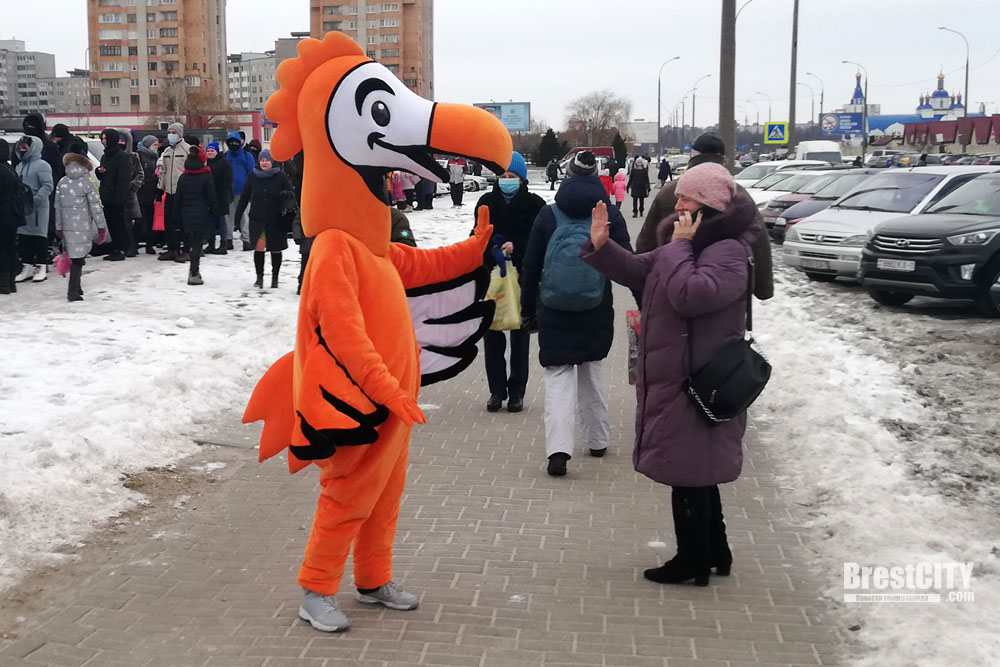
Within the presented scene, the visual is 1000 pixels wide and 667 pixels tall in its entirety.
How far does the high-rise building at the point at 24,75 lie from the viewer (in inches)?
6383

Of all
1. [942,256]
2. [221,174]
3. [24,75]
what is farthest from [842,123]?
[24,75]

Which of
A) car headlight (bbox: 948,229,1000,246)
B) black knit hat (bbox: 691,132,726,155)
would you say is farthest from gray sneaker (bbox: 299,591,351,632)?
car headlight (bbox: 948,229,1000,246)

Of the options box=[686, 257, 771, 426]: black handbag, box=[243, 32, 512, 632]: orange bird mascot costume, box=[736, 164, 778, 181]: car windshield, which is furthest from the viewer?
box=[736, 164, 778, 181]: car windshield

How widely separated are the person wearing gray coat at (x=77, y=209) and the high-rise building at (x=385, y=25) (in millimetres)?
107339

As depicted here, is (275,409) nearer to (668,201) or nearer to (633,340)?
(633,340)

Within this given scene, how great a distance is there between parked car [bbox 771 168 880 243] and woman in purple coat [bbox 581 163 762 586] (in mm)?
15327

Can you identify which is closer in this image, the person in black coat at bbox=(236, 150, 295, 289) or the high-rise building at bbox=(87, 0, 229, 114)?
the person in black coat at bbox=(236, 150, 295, 289)

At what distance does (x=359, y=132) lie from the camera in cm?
402

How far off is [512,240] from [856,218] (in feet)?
32.0

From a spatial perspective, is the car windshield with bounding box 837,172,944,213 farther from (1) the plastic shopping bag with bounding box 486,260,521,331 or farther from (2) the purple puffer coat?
(2) the purple puffer coat

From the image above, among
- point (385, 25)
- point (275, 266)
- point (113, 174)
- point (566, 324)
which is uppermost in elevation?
point (385, 25)

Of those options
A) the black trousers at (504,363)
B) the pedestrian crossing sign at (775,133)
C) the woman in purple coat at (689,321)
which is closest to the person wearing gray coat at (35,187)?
the black trousers at (504,363)

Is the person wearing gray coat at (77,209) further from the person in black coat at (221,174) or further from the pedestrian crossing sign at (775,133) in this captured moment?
the pedestrian crossing sign at (775,133)

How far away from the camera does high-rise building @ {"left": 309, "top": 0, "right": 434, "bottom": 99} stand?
385 ft
